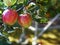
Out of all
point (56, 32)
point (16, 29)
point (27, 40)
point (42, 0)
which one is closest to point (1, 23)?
point (16, 29)

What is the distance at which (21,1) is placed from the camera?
2.32 feet

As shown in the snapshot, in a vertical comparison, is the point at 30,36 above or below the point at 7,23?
above

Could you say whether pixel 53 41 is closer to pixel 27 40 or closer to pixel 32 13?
pixel 27 40

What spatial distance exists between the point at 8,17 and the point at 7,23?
0.02 metres

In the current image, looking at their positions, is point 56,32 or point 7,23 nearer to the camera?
point 7,23

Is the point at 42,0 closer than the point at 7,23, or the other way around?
the point at 7,23

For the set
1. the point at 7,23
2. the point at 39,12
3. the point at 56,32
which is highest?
the point at 56,32

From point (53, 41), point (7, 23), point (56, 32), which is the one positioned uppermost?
point (56, 32)

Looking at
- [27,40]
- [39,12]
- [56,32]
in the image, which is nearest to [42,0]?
[39,12]

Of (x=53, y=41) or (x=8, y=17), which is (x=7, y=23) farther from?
(x=53, y=41)

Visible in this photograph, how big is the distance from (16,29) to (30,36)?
247 cm

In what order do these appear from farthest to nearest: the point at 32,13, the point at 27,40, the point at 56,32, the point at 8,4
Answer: the point at 56,32 < the point at 27,40 < the point at 32,13 < the point at 8,4

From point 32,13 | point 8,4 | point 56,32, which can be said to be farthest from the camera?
point 56,32

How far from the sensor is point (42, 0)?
828 mm
